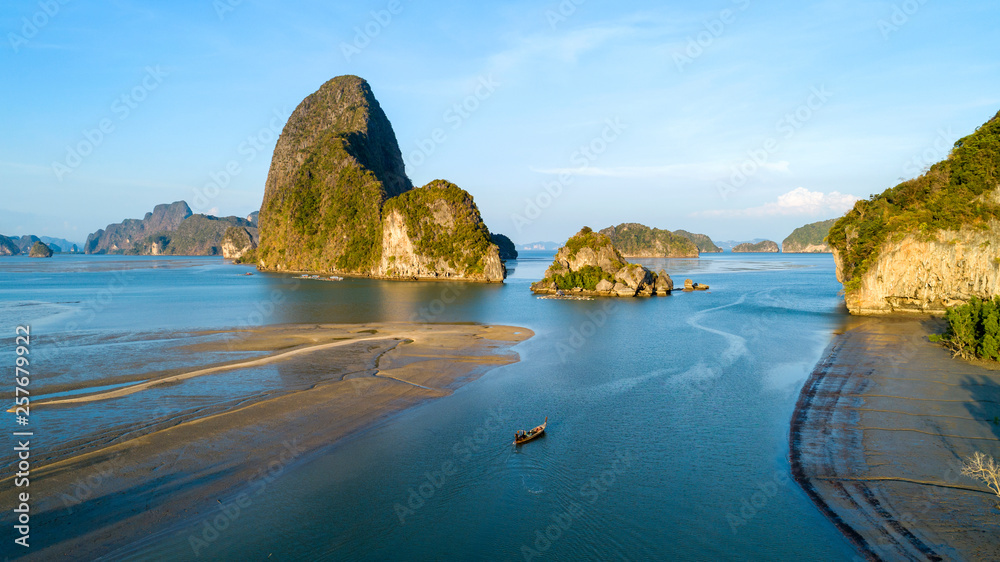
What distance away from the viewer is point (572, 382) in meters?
26.1

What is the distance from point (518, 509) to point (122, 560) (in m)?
9.28

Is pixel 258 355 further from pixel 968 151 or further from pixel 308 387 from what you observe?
pixel 968 151

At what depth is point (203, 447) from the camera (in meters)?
16.9

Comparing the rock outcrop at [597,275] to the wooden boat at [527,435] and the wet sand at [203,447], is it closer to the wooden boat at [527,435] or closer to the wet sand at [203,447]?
the wet sand at [203,447]

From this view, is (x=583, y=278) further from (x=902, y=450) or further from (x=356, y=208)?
(x=356, y=208)

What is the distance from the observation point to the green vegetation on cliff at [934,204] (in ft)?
132

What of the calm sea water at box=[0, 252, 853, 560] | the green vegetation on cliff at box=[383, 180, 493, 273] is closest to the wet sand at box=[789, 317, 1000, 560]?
the calm sea water at box=[0, 252, 853, 560]

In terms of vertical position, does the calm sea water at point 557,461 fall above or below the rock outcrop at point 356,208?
below

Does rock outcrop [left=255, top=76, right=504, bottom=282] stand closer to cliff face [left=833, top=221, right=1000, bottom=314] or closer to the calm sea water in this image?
cliff face [left=833, top=221, right=1000, bottom=314]

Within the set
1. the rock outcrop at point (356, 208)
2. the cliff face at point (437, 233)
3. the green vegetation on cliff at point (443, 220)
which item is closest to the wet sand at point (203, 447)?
the cliff face at point (437, 233)

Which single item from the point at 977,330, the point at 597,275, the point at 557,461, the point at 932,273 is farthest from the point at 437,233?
the point at 557,461

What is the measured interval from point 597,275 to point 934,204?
3982 centimetres

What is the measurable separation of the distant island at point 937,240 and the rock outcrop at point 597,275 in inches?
1064

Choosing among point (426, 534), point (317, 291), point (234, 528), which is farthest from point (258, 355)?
point (317, 291)
